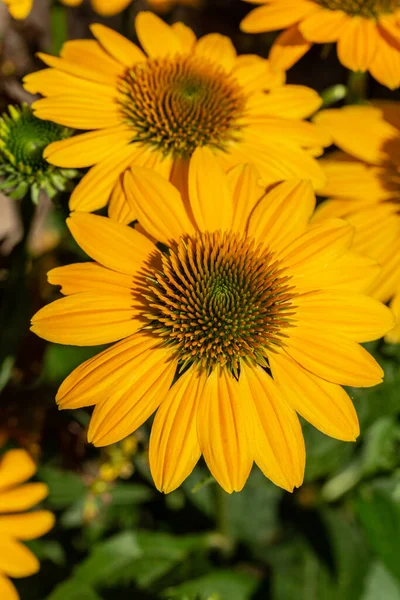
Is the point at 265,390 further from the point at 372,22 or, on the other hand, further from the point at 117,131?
the point at 372,22

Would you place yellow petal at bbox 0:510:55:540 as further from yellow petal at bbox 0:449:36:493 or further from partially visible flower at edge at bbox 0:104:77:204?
partially visible flower at edge at bbox 0:104:77:204

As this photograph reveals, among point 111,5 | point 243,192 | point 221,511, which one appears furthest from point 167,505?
point 111,5

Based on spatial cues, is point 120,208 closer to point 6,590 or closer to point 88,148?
point 88,148

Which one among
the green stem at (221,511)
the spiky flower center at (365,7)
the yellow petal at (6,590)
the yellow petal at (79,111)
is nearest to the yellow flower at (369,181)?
the spiky flower center at (365,7)

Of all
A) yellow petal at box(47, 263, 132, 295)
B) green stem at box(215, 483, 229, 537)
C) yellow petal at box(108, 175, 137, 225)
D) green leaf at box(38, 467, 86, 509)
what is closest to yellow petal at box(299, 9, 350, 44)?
yellow petal at box(108, 175, 137, 225)

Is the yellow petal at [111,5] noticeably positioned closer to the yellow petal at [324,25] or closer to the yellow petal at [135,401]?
the yellow petal at [324,25]
